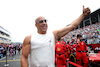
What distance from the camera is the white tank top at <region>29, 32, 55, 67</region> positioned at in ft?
5.14

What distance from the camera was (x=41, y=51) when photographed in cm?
159

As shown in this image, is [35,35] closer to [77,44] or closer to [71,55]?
[77,44]

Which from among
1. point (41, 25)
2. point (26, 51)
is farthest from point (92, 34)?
point (26, 51)

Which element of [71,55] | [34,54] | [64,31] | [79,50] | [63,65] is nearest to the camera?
[34,54]

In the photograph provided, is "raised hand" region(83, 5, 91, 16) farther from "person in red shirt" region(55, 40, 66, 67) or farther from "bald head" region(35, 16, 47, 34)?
"person in red shirt" region(55, 40, 66, 67)

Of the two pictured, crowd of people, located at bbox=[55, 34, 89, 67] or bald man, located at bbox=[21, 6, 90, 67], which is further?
crowd of people, located at bbox=[55, 34, 89, 67]

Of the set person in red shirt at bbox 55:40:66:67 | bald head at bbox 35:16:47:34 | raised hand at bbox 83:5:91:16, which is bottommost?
person in red shirt at bbox 55:40:66:67

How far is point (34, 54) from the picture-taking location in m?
1.59

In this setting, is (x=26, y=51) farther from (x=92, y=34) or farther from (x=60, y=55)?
(x=92, y=34)

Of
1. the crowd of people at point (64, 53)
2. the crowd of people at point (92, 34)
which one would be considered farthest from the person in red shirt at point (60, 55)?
the crowd of people at point (92, 34)

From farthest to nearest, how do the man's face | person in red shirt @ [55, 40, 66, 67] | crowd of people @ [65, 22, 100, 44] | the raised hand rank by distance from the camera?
crowd of people @ [65, 22, 100, 44]
person in red shirt @ [55, 40, 66, 67]
the raised hand
the man's face

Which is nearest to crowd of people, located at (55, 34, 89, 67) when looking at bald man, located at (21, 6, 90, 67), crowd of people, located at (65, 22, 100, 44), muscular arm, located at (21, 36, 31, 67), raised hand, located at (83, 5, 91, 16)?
crowd of people, located at (65, 22, 100, 44)

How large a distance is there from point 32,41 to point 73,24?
35.0 inches

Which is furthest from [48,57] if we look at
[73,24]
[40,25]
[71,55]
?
[71,55]
